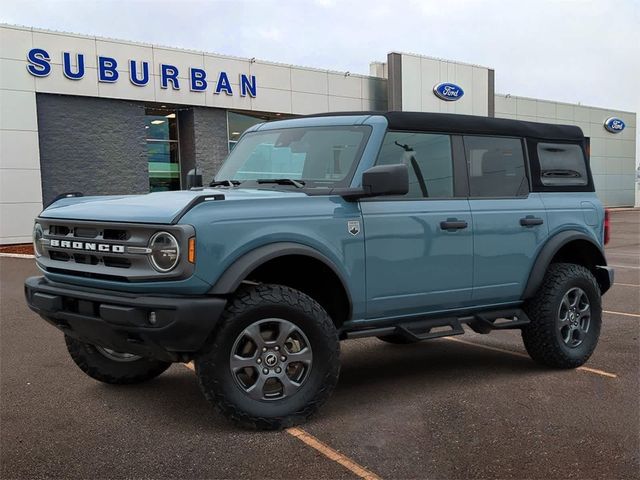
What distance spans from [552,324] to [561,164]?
1522mm

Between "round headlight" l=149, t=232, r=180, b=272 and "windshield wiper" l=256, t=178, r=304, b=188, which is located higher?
"windshield wiper" l=256, t=178, r=304, b=188

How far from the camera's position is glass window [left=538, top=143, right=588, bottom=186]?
18.9 feet

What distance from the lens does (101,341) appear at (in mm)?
3893

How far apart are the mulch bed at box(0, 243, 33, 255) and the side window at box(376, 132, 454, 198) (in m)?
14.3

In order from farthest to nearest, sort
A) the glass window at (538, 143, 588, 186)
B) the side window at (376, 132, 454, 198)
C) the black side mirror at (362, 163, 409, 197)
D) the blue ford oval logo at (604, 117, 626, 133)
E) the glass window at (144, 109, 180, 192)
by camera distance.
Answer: the blue ford oval logo at (604, 117, 626, 133)
the glass window at (144, 109, 180, 192)
the glass window at (538, 143, 588, 186)
the side window at (376, 132, 454, 198)
the black side mirror at (362, 163, 409, 197)

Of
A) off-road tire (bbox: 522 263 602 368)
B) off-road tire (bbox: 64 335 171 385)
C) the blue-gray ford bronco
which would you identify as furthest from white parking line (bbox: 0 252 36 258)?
off-road tire (bbox: 522 263 602 368)

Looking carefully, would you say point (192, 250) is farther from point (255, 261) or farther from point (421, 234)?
point (421, 234)

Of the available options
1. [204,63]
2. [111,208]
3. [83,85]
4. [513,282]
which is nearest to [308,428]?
[111,208]

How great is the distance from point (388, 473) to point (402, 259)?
162 centimetres

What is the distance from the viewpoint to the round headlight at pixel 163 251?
362 cm

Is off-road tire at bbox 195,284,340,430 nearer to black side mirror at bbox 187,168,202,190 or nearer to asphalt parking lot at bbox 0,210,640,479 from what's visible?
asphalt parking lot at bbox 0,210,640,479

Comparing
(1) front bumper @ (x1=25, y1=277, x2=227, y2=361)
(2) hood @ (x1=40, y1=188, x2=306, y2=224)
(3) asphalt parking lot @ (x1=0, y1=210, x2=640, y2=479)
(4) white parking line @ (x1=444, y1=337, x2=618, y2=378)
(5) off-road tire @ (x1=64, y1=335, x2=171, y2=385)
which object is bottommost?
(4) white parking line @ (x1=444, y1=337, x2=618, y2=378)

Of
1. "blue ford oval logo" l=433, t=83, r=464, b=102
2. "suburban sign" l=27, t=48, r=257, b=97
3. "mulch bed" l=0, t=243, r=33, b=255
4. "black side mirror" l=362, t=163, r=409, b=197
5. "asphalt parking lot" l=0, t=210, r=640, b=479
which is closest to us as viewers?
"asphalt parking lot" l=0, t=210, r=640, b=479

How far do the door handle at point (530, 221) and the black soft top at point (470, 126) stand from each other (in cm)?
75
